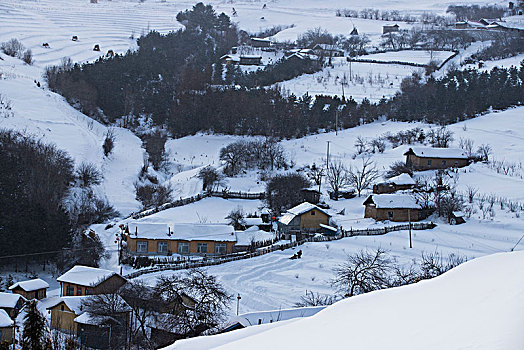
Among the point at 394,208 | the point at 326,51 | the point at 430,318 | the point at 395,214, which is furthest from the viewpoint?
the point at 326,51

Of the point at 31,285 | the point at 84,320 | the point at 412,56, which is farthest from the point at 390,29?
the point at 84,320

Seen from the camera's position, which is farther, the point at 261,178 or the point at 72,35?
the point at 72,35

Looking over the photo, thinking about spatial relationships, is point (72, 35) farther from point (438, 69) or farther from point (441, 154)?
point (441, 154)

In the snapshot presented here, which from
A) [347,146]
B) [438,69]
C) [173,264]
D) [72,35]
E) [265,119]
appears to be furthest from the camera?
[72,35]

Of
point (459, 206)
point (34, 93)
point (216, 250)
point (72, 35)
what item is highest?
point (72, 35)

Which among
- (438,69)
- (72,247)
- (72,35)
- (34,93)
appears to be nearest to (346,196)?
(72,247)

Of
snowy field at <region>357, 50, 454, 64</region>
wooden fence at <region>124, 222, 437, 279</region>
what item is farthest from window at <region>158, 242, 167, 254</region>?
snowy field at <region>357, 50, 454, 64</region>

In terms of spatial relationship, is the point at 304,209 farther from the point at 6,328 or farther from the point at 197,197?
the point at 6,328
